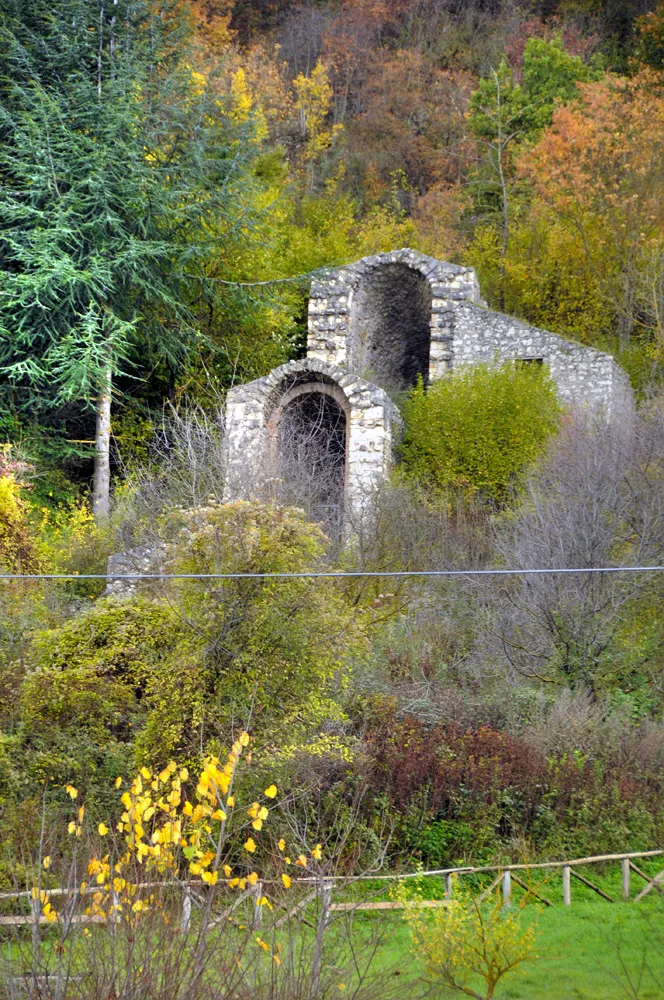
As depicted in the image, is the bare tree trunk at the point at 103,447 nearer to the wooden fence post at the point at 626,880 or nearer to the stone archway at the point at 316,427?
the stone archway at the point at 316,427

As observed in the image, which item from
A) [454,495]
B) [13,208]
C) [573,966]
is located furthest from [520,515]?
[13,208]

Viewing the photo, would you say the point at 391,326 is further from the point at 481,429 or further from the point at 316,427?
the point at 481,429

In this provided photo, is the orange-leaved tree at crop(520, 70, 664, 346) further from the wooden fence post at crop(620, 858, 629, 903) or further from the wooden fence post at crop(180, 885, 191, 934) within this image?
the wooden fence post at crop(180, 885, 191, 934)

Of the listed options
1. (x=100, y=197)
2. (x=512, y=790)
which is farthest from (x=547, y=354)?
(x=512, y=790)

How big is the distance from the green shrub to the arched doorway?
3421mm

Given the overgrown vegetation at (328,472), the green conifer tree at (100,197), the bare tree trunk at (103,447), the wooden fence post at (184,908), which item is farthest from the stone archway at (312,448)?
the wooden fence post at (184,908)

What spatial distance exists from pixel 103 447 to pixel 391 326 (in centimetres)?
808

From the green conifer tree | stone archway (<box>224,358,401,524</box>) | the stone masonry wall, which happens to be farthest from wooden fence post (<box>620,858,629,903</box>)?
the green conifer tree

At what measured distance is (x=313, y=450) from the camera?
20.4 m

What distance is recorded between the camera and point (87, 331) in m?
20.6

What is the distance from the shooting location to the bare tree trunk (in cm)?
2088

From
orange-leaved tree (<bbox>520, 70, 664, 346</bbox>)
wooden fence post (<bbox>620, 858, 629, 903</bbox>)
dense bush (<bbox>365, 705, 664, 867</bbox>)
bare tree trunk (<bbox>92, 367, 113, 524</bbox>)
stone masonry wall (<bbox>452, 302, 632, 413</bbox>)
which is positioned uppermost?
orange-leaved tree (<bbox>520, 70, 664, 346</bbox>)

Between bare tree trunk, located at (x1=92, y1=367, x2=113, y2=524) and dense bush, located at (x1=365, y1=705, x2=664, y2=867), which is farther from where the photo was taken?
bare tree trunk, located at (x1=92, y1=367, x2=113, y2=524)

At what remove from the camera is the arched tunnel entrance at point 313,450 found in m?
17.9
